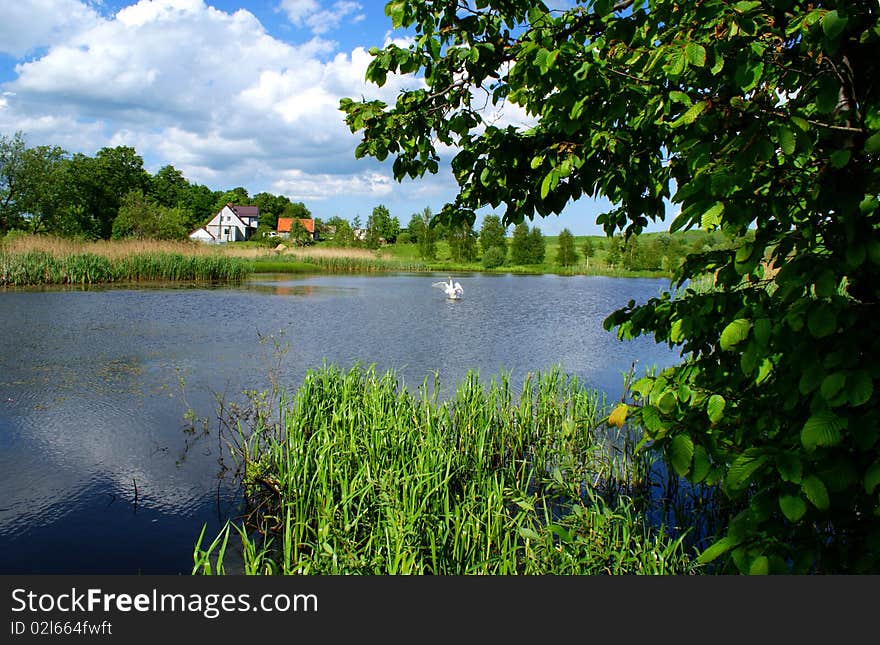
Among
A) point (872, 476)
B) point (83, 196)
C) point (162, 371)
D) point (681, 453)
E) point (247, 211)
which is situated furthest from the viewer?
point (247, 211)

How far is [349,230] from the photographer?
74.3 metres

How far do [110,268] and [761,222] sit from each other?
32181mm

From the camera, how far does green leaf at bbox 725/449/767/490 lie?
6.68 ft

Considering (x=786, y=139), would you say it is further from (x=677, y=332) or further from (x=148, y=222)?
(x=148, y=222)

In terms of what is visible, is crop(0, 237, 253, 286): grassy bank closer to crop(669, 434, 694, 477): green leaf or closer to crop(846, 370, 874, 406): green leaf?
crop(669, 434, 694, 477): green leaf

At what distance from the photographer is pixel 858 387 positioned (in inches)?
75.7

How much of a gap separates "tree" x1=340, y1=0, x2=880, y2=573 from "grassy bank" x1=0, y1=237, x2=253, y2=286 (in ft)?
94.5

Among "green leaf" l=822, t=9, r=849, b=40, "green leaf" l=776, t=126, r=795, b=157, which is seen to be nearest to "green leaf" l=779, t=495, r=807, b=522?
"green leaf" l=776, t=126, r=795, b=157

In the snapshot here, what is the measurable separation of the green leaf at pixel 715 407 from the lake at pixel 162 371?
4073 mm

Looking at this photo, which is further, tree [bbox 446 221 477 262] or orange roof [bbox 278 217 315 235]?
orange roof [bbox 278 217 315 235]

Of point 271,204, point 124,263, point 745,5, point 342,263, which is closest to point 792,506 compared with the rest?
point 745,5

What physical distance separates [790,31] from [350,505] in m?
3.86

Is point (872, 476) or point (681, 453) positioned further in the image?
point (681, 453)

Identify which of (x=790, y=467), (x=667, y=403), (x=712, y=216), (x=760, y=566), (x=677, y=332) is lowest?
(x=760, y=566)
